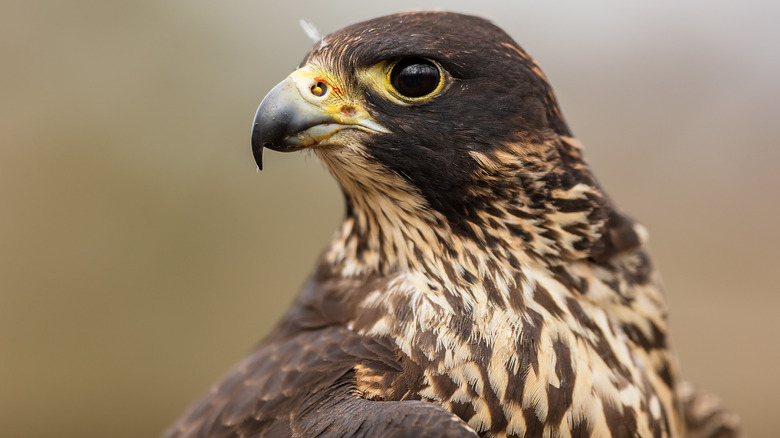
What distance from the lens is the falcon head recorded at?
199 cm

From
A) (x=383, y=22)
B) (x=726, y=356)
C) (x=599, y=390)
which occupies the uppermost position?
(x=383, y=22)

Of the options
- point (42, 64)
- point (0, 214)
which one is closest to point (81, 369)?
point (0, 214)

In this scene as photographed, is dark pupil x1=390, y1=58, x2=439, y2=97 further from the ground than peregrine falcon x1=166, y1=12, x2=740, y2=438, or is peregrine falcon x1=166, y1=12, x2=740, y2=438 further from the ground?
dark pupil x1=390, y1=58, x2=439, y2=97

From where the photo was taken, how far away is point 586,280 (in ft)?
7.24

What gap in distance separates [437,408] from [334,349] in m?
0.44

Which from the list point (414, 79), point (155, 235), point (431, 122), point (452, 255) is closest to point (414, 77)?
point (414, 79)

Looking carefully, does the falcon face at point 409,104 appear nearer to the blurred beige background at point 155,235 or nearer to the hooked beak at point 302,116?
the hooked beak at point 302,116

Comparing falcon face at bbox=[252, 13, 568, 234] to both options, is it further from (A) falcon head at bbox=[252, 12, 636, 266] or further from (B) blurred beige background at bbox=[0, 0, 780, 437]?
(B) blurred beige background at bbox=[0, 0, 780, 437]

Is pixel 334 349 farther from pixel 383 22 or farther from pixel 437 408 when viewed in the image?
pixel 383 22

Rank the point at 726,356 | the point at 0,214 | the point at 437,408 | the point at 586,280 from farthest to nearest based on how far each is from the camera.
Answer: the point at 726,356 < the point at 0,214 < the point at 586,280 < the point at 437,408

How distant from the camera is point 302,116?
6.48 ft

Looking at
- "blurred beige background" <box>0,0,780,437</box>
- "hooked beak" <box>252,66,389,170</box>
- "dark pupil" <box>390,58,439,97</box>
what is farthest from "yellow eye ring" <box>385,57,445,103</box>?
"blurred beige background" <box>0,0,780,437</box>

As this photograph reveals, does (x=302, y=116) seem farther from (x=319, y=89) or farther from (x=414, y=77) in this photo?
(x=414, y=77)

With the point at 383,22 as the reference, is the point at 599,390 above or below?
below
